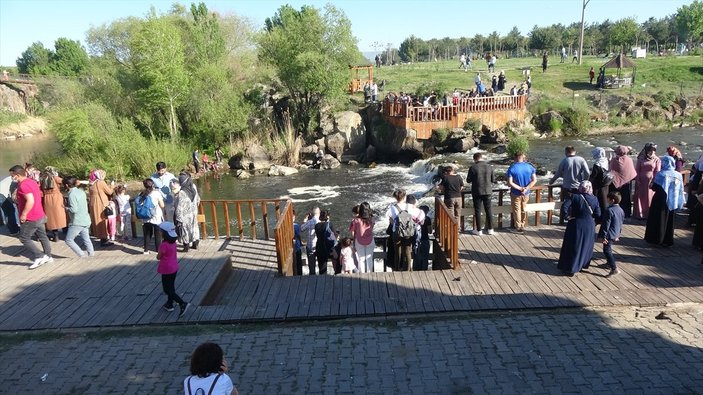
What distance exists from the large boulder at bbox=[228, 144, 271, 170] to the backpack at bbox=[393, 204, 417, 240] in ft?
73.9

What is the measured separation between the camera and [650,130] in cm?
3189

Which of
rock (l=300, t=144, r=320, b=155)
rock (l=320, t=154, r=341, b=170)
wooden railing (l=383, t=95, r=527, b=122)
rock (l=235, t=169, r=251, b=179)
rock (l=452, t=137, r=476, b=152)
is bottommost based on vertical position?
rock (l=235, t=169, r=251, b=179)

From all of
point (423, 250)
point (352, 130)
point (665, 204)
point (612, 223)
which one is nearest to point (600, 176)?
point (665, 204)

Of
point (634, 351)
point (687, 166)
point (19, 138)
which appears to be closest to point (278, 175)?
point (687, 166)

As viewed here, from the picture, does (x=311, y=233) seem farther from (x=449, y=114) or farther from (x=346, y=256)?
(x=449, y=114)

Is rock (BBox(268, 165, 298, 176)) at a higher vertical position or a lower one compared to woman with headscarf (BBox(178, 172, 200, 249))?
lower

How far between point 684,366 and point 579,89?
1433 inches

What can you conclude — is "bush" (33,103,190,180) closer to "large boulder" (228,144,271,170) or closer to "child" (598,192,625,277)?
"large boulder" (228,144,271,170)

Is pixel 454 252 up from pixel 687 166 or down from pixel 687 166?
up

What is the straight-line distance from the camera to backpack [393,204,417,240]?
28.6 feet

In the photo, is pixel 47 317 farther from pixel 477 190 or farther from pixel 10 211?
pixel 477 190

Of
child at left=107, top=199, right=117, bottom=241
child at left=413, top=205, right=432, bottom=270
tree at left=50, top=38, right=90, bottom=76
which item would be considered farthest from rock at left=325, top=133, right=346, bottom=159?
tree at left=50, top=38, right=90, bottom=76

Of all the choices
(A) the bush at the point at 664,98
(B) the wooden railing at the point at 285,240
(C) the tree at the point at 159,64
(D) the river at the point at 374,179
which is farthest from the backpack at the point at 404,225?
(A) the bush at the point at 664,98

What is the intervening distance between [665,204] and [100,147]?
2797 cm
